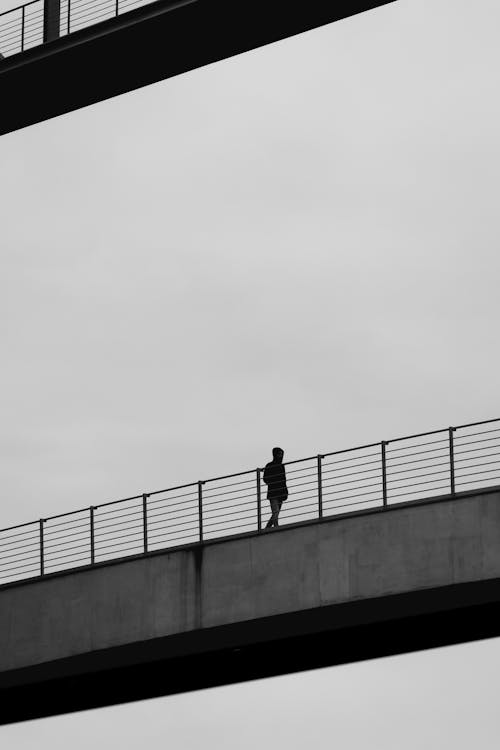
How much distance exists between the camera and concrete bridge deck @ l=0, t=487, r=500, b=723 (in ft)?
86.5

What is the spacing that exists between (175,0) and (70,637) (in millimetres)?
10707

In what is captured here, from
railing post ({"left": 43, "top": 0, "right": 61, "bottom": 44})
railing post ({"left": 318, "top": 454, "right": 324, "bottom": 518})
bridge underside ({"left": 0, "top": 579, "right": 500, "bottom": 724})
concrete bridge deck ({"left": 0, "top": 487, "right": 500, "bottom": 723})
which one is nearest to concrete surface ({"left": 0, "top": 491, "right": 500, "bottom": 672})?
concrete bridge deck ({"left": 0, "top": 487, "right": 500, "bottom": 723})

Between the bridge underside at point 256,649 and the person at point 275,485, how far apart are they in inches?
70.6

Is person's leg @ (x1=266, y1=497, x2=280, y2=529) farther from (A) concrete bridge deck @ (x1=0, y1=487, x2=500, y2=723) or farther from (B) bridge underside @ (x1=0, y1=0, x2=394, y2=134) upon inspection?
(B) bridge underside @ (x1=0, y1=0, x2=394, y2=134)

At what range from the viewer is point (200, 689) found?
30.8 meters

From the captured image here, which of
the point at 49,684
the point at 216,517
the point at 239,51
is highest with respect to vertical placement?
the point at 239,51

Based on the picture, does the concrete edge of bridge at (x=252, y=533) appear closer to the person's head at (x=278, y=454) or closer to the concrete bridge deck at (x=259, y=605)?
the concrete bridge deck at (x=259, y=605)

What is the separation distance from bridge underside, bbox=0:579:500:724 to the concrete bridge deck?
3 cm

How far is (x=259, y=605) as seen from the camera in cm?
2758

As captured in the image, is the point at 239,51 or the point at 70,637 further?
the point at 239,51

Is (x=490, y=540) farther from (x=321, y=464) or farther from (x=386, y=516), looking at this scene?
(x=321, y=464)

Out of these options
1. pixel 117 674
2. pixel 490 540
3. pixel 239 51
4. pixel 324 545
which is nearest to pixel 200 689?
pixel 117 674

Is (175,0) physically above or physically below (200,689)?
above

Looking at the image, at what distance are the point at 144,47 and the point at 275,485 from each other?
317 inches
